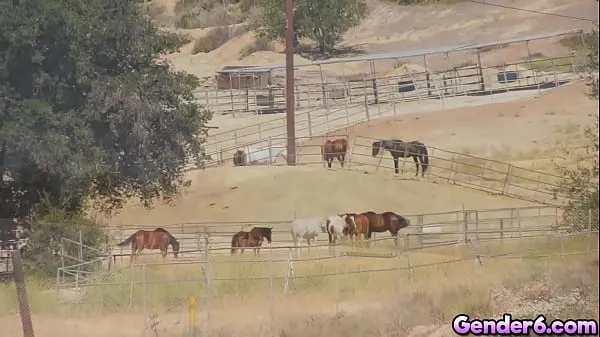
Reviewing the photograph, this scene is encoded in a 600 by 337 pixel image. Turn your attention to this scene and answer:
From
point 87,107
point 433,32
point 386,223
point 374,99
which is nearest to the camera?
point 87,107

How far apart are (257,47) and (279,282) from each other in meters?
56.7

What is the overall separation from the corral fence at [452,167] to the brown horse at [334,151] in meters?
0.32

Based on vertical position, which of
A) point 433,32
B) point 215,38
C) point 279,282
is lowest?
point 279,282

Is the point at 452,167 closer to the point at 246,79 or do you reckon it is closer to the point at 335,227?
the point at 335,227

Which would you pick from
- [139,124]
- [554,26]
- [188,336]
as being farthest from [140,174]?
[554,26]

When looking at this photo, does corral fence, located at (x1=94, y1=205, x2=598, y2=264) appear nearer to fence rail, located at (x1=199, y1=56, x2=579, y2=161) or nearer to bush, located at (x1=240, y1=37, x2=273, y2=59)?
fence rail, located at (x1=199, y1=56, x2=579, y2=161)

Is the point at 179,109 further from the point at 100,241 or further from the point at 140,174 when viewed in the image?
the point at 100,241

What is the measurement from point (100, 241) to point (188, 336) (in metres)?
11.1

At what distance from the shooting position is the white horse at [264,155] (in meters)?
39.6

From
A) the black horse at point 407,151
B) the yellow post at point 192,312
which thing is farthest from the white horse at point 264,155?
the yellow post at point 192,312

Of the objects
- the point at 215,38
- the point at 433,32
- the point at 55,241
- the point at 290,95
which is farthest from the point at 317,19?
the point at 55,241

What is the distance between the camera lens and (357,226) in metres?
29.4

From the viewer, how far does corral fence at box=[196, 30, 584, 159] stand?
48.6 metres

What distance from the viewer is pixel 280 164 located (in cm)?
3922
